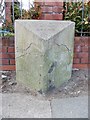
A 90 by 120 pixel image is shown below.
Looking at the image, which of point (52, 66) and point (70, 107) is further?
point (52, 66)

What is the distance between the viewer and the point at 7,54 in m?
4.84

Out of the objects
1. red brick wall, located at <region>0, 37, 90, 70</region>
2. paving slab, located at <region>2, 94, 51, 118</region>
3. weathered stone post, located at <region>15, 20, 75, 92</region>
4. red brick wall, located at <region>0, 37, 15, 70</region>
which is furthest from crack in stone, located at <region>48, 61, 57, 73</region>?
red brick wall, located at <region>0, 37, 15, 70</region>

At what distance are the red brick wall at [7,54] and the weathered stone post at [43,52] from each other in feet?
1.09

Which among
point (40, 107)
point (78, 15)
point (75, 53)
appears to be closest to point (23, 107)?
point (40, 107)

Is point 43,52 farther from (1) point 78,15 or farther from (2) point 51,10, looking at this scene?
(1) point 78,15

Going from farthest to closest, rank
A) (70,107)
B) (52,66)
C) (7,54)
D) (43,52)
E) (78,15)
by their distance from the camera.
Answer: (78,15) → (7,54) → (52,66) → (43,52) → (70,107)

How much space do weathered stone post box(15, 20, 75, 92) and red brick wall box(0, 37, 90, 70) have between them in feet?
1.00

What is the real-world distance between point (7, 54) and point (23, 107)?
1.05 m

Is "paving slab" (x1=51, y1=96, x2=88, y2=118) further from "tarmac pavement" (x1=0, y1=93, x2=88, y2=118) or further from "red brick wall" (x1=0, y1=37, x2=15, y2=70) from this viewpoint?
"red brick wall" (x1=0, y1=37, x2=15, y2=70)

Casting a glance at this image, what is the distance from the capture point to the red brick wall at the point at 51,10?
4.86m

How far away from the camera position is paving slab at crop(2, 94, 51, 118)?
12.7 feet

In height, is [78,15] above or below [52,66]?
above

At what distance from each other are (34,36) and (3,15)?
104 cm

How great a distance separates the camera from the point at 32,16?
4957 millimetres
